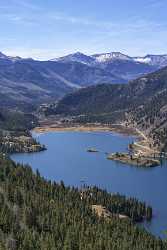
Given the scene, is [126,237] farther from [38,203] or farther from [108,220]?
[38,203]

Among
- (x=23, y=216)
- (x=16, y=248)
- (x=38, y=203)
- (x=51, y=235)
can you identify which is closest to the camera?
(x=16, y=248)

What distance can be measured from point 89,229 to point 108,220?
18.4 metres

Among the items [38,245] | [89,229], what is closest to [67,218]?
[89,229]

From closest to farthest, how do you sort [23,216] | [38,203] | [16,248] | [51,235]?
1. [16,248]
2. [51,235]
3. [23,216]
4. [38,203]

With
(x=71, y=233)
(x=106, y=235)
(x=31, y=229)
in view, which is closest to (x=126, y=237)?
(x=106, y=235)

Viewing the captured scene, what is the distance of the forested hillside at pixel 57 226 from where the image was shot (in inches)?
5586

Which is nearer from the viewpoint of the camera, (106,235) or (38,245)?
(38,245)

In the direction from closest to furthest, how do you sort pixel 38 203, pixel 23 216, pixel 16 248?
pixel 16 248 → pixel 23 216 → pixel 38 203

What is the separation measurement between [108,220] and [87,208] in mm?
13014

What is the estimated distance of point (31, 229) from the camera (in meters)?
154

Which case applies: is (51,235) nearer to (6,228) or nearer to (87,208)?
(6,228)

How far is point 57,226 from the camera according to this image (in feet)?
513

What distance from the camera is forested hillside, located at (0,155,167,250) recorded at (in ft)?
465

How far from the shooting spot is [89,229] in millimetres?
154250
